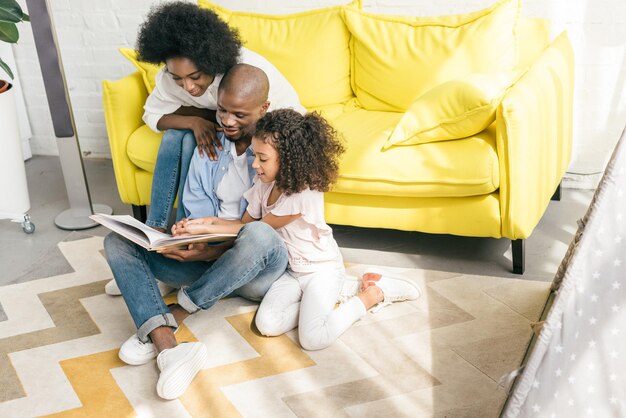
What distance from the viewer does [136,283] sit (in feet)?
6.51

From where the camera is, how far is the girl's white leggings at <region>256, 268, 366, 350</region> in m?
2.00

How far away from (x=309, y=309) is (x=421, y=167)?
0.64m

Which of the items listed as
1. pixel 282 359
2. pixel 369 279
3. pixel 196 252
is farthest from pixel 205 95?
pixel 282 359

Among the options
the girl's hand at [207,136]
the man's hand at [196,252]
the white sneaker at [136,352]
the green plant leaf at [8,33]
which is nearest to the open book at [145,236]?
the man's hand at [196,252]

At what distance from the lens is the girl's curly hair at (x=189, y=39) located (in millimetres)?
2207

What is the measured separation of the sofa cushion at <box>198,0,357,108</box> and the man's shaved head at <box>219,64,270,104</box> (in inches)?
30.2

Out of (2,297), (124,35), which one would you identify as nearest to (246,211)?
(2,297)

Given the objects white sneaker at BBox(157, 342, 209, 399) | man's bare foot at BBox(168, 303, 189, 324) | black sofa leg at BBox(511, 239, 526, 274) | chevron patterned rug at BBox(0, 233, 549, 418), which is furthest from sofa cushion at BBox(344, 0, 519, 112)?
white sneaker at BBox(157, 342, 209, 399)

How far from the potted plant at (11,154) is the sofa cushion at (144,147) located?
21.7 inches

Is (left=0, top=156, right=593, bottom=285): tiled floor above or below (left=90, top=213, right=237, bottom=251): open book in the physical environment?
below

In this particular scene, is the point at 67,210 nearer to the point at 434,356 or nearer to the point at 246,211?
the point at 246,211

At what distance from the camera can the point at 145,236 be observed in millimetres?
1984

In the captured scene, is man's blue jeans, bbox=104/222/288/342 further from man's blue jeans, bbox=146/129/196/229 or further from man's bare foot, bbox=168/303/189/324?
man's blue jeans, bbox=146/129/196/229

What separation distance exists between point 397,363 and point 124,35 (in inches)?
91.1
